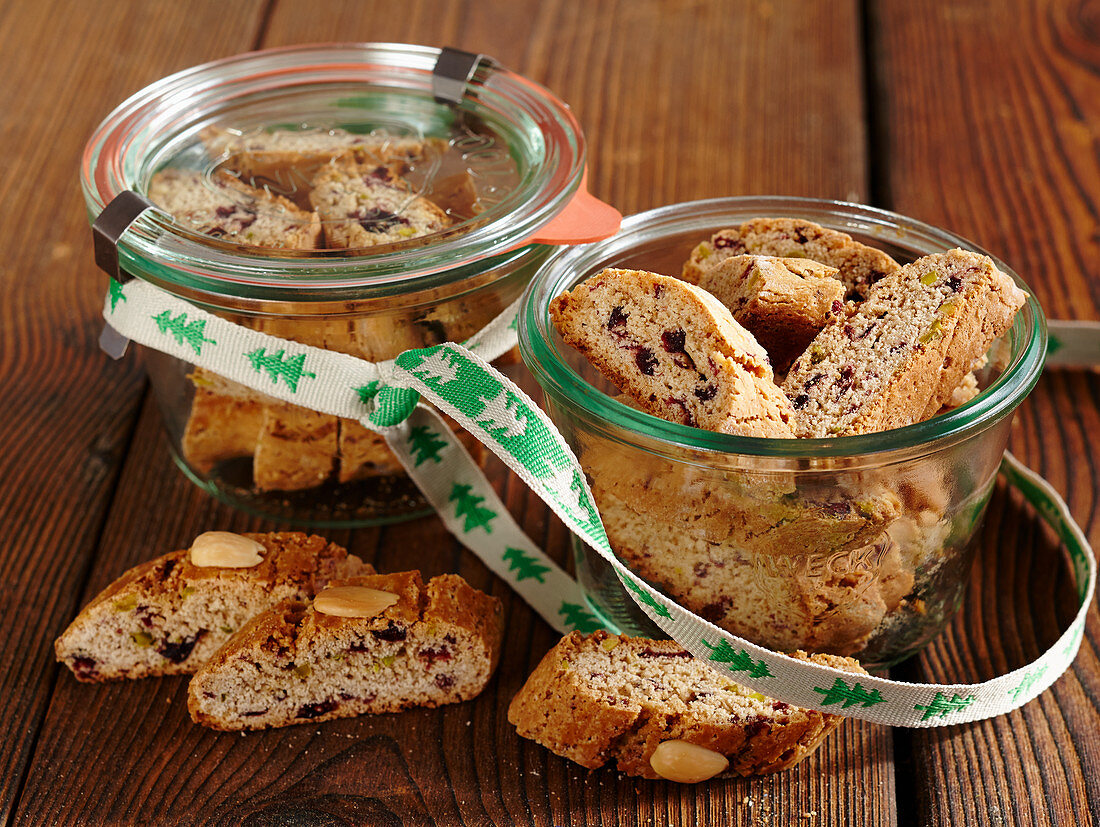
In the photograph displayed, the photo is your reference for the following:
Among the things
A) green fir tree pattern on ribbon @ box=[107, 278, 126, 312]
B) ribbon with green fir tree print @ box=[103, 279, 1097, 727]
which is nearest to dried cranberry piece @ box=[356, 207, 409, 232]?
ribbon with green fir tree print @ box=[103, 279, 1097, 727]

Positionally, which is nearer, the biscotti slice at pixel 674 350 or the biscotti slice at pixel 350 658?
the biscotti slice at pixel 674 350

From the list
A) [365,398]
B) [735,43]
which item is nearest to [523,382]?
[365,398]

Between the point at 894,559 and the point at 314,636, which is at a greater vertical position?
the point at 894,559

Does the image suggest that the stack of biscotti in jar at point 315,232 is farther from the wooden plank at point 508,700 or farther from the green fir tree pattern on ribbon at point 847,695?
the green fir tree pattern on ribbon at point 847,695

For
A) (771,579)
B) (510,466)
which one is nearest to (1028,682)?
(771,579)

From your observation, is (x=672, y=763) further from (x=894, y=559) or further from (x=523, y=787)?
(x=894, y=559)

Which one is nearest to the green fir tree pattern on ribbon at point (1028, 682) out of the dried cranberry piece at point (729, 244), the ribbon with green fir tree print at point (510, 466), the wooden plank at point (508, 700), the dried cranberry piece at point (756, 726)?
the ribbon with green fir tree print at point (510, 466)

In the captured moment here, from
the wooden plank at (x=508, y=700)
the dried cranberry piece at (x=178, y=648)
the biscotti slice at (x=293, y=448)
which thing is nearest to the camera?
the wooden plank at (x=508, y=700)

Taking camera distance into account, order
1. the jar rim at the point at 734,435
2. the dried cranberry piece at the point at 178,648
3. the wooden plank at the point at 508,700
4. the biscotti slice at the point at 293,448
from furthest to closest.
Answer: the biscotti slice at the point at 293,448 < the dried cranberry piece at the point at 178,648 < the wooden plank at the point at 508,700 < the jar rim at the point at 734,435
